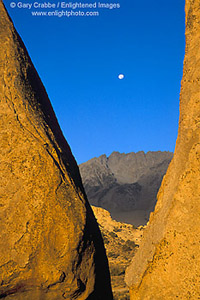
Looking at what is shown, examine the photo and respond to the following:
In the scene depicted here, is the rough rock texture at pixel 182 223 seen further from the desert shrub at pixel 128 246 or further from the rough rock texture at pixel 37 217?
the desert shrub at pixel 128 246

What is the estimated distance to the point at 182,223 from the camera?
9.36 ft

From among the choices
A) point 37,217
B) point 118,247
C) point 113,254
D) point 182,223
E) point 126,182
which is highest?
point 126,182

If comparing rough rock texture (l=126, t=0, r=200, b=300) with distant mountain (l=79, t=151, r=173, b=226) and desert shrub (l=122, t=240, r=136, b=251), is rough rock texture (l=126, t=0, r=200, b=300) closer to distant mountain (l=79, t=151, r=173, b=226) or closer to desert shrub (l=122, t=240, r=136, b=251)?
desert shrub (l=122, t=240, r=136, b=251)

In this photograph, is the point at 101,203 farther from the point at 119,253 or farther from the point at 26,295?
the point at 26,295

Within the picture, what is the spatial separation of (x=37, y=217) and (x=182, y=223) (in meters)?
1.59

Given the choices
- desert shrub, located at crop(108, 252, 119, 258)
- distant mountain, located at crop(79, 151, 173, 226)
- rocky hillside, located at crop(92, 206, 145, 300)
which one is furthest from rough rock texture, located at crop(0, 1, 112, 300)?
distant mountain, located at crop(79, 151, 173, 226)

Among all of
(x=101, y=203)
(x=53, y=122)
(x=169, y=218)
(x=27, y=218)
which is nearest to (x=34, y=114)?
(x=53, y=122)

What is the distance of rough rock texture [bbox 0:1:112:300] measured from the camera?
11.4ft

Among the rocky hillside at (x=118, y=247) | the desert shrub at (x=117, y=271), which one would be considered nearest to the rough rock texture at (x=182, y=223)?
the rocky hillside at (x=118, y=247)

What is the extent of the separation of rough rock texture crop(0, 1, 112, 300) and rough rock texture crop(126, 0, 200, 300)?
0.68m

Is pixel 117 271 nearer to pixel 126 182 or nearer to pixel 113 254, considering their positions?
pixel 113 254

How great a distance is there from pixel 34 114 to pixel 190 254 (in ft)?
7.88

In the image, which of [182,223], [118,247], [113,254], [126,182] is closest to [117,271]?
[113,254]

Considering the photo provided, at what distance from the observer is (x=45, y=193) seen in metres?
3.55
